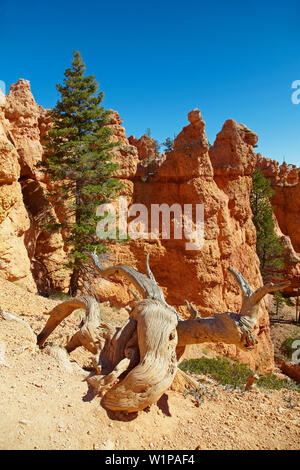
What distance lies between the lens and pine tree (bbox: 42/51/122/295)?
11.0 metres

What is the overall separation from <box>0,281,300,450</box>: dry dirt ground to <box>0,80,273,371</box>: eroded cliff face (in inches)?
355

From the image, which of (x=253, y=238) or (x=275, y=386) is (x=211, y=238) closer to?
(x=253, y=238)

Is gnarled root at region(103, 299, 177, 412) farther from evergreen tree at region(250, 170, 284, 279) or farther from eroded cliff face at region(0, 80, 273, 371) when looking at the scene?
evergreen tree at region(250, 170, 284, 279)

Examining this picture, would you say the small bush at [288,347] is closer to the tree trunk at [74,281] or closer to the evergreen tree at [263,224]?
the evergreen tree at [263,224]

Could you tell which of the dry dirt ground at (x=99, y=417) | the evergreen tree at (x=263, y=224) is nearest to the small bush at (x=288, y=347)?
the evergreen tree at (x=263, y=224)

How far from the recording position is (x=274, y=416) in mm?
4102

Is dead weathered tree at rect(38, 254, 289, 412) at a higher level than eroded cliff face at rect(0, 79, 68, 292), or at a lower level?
lower

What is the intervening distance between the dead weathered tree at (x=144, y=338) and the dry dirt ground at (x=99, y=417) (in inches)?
10.2

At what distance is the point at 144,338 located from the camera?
3.60m

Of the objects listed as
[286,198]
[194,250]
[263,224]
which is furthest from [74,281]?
[286,198]

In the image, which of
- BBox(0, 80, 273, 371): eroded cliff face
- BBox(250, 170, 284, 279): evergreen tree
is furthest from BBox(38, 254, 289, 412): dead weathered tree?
BBox(250, 170, 284, 279): evergreen tree

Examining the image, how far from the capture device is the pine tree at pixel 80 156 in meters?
11.0

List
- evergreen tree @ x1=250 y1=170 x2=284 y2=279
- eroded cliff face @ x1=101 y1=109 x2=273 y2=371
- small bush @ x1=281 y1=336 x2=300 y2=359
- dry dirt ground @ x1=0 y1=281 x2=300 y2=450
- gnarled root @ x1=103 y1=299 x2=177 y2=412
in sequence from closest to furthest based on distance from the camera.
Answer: dry dirt ground @ x1=0 y1=281 x2=300 y2=450 < gnarled root @ x1=103 y1=299 x2=177 y2=412 < eroded cliff face @ x1=101 y1=109 x2=273 y2=371 < small bush @ x1=281 y1=336 x2=300 y2=359 < evergreen tree @ x1=250 y1=170 x2=284 y2=279

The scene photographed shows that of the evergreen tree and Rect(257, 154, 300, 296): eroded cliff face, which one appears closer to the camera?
the evergreen tree
